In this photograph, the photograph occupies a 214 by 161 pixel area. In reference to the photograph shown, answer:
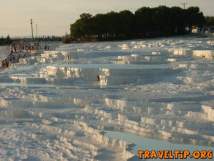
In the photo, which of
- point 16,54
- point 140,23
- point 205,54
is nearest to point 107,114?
point 205,54

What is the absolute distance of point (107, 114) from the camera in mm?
12539

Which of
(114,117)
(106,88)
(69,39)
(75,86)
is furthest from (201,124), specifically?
(69,39)

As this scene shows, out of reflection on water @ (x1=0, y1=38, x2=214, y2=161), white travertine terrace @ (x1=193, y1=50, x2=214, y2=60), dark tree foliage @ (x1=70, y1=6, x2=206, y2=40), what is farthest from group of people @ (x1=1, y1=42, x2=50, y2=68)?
dark tree foliage @ (x1=70, y1=6, x2=206, y2=40)

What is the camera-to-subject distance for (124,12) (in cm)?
7350

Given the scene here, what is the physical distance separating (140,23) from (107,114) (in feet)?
199

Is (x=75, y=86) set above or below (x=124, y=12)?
below

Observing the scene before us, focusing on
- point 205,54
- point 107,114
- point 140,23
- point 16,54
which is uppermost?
point 140,23

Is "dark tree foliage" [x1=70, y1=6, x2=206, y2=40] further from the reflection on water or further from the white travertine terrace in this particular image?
the reflection on water

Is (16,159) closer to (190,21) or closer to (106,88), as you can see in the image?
(106,88)

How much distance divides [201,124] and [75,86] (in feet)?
30.4

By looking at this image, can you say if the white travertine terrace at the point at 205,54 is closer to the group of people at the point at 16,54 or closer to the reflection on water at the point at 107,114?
the reflection on water at the point at 107,114

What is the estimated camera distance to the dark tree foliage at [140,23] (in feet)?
236

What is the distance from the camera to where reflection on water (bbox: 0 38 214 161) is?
9.68 metres

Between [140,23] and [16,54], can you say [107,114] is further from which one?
[140,23]
